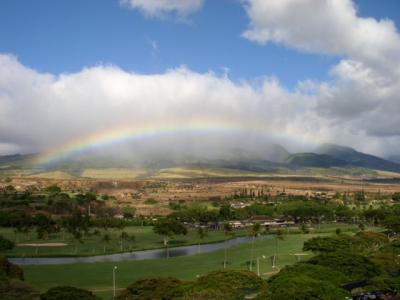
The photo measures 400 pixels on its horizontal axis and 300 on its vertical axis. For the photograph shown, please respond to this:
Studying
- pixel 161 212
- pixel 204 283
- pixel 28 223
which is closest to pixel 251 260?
pixel 204 283

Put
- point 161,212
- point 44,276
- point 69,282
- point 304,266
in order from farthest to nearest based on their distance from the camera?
1. point 161,212
2. point 44,276
3. point 69,282
4. point 304,266

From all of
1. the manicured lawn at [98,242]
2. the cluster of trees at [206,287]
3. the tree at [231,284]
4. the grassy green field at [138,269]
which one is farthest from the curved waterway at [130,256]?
the tree at [231,284]

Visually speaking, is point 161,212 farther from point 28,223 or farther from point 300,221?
point 28,223

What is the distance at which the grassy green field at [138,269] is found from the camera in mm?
64750

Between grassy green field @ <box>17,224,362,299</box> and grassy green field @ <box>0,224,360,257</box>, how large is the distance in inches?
612

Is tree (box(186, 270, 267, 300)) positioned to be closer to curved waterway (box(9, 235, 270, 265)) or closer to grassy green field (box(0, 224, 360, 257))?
curved waterway (box(9, 235, 270, 265))

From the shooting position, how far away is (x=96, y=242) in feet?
357

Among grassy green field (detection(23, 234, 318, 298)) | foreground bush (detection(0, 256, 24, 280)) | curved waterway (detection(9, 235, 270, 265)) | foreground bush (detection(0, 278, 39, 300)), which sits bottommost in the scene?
curved waterway (detection(9, 235, 270, 265))

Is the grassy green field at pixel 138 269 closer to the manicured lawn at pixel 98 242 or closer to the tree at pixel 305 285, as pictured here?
the manicured lawn at pixel 98 242

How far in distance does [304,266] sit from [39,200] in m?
150

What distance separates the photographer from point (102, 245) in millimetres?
104125

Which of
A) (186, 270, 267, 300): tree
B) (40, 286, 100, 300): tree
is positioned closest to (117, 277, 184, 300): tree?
(186, 270, 267, 300): tree

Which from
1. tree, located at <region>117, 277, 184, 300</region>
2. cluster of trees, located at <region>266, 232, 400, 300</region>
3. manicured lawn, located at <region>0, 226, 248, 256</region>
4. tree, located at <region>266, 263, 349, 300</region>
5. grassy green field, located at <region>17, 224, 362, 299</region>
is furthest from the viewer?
manicured lawn, located at <region>0, 226, 248, 256</region>

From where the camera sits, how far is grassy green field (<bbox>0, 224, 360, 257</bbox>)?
313 feet
